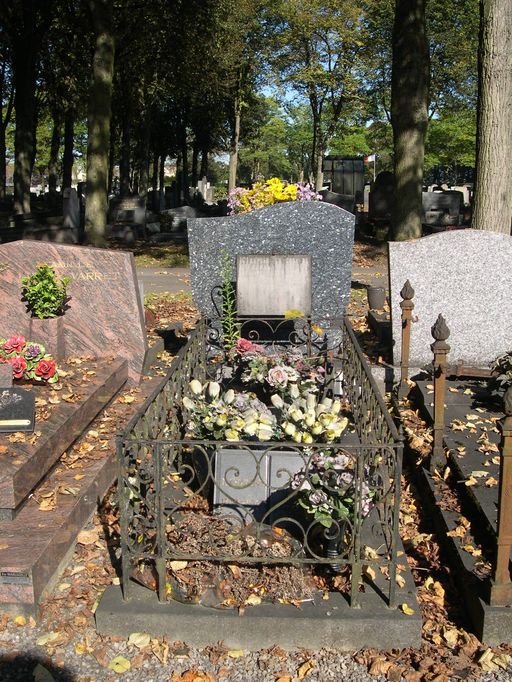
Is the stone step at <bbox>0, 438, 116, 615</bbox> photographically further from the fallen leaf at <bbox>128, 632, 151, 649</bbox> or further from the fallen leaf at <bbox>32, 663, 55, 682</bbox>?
the fallen leaf at <bbox>128, 632, 151, 649</bbox>

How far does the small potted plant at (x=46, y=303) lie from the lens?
24.1 ft

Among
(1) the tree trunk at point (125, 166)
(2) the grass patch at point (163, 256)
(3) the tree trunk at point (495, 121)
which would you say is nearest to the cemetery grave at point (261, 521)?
(3) the tree trunk at point (495, 121)

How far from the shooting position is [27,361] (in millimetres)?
6504

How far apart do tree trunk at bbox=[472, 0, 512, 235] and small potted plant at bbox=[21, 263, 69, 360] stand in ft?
19.4

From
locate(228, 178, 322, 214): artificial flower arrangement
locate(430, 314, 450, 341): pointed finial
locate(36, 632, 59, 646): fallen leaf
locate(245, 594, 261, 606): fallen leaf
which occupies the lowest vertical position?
locate(36, 632, 59, 646): fallen leaf

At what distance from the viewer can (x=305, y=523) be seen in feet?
14.5

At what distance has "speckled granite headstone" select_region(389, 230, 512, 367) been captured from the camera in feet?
25.5

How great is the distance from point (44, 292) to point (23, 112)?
16.8 metres

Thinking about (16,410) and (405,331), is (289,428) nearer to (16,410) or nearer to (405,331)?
(16,410)

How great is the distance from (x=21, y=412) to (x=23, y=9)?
19224 millimetres

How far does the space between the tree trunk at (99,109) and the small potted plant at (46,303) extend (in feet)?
26.3

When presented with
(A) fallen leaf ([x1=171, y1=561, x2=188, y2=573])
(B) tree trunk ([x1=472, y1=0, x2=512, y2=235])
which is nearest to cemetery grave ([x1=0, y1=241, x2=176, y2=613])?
(A) fallen leaf ([x1=171, y1=561, x2=188, y2=573])

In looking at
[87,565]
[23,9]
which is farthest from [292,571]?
[23,9]

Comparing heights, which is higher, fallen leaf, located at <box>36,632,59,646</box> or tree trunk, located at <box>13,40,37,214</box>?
tree trunk, located at <box>13,40,37,214</box>
